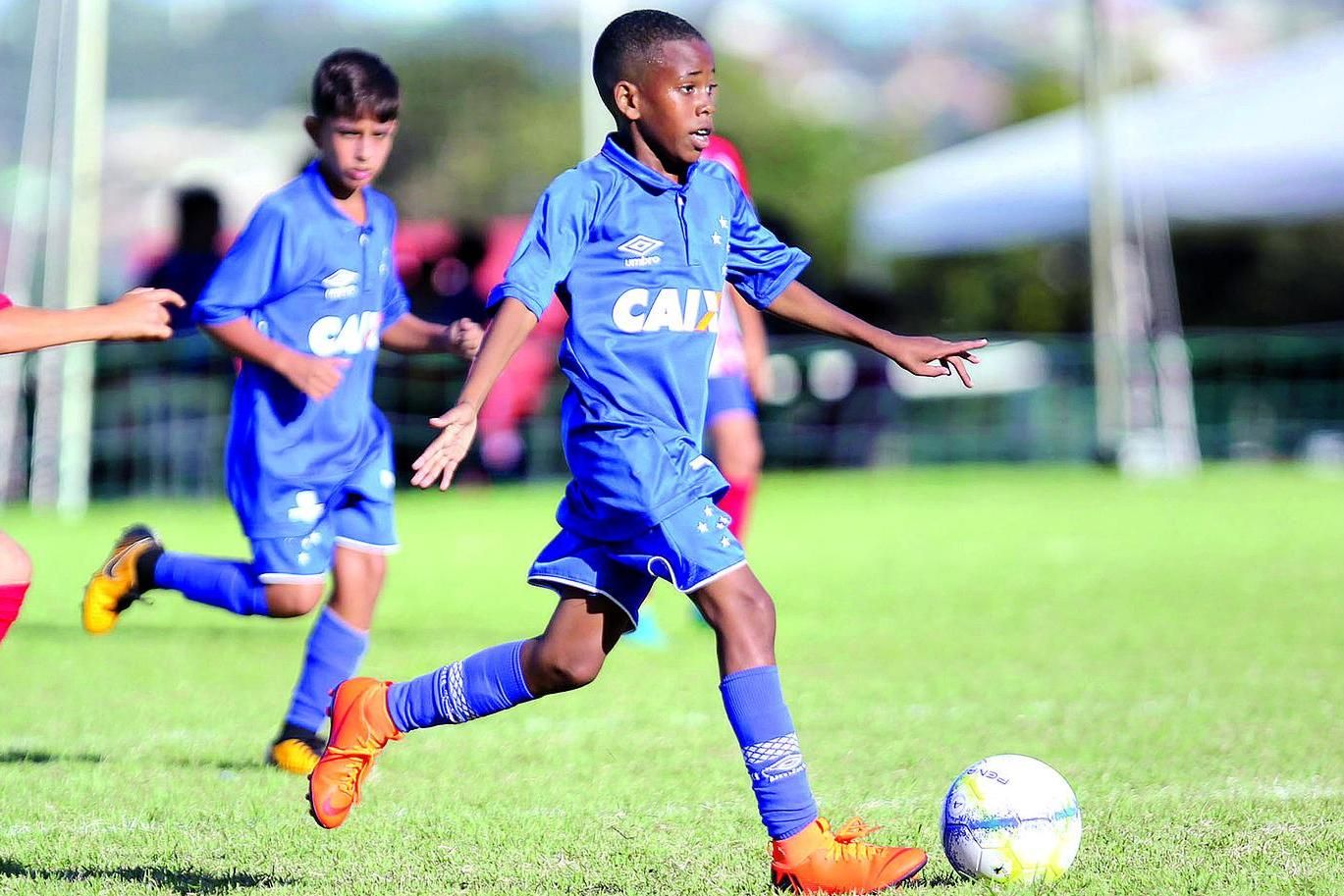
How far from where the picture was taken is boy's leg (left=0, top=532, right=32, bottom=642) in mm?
4047

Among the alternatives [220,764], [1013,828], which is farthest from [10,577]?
[1013,828]

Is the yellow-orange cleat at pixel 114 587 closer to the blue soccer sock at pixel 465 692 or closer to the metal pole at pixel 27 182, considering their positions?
the blue soccer sock at pixel 465 692

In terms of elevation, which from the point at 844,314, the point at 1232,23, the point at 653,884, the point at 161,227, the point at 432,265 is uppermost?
the point at 1232,23

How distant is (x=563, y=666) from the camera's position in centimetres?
424

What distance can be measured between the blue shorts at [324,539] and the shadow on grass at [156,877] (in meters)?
1.57

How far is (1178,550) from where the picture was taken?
39.1 ft

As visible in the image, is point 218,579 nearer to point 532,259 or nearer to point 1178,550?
point 532,259

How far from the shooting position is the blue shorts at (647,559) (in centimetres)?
405

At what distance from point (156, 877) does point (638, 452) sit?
1406 mm

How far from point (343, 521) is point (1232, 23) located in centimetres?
9664

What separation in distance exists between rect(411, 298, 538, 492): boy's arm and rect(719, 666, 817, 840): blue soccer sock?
792 mm

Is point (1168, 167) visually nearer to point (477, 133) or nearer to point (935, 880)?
point (935, 880)

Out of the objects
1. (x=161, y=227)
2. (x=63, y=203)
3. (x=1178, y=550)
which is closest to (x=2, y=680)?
(x=1178, y=550)

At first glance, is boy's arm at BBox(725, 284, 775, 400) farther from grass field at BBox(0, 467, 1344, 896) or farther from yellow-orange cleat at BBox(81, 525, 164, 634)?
yellow-orange cleat at BBox(81, 525, 164, 634)
